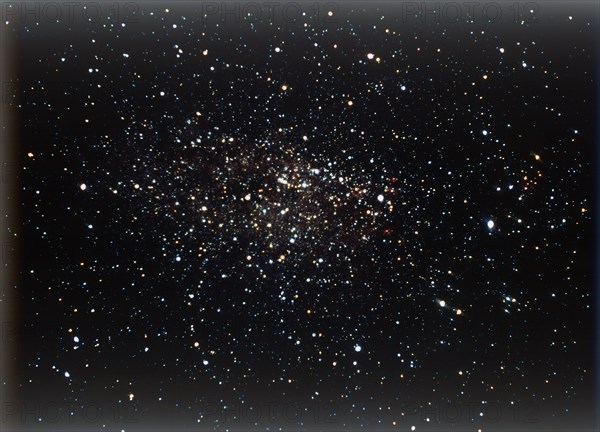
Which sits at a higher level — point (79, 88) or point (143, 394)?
point (79, 88)

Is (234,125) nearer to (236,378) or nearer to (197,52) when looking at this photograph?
(197,52)

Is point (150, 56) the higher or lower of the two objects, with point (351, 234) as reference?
higher

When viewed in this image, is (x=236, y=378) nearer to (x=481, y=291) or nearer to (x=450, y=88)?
(x=481, y=291)

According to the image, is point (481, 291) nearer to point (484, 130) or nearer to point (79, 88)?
point (484, 130)

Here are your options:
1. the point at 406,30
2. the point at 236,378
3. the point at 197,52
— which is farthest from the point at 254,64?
the point at 236,378

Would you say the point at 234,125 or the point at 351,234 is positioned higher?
the point at 234,125

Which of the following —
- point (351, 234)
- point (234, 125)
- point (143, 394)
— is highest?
point (234, 125)

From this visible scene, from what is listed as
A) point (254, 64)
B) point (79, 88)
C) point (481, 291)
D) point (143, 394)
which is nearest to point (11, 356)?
point (143, 394)
